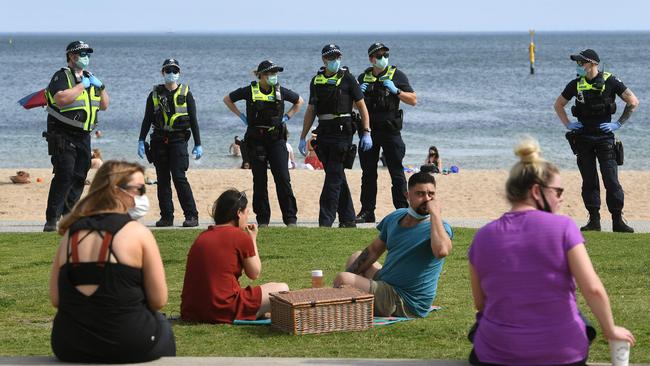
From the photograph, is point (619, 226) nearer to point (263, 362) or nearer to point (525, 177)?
point (263, 362)

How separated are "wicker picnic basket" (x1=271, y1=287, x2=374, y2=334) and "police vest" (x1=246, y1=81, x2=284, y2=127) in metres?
5.97

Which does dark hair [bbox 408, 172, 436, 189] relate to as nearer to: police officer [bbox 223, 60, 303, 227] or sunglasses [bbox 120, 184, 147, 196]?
sunglasses [bbox 120, 184, 147, 196]

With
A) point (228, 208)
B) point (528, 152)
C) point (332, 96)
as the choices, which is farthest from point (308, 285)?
point (528, 152)

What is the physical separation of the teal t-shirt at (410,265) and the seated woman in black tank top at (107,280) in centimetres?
253

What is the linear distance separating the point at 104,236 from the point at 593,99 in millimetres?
8422

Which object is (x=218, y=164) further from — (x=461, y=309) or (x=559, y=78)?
(x=559, y=78)

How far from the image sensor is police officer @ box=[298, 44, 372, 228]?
13.9 metres

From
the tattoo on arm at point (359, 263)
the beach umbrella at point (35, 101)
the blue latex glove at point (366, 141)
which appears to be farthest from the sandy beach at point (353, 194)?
the tattoo on arm at point (359, 263)

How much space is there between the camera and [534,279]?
5723 millimetres

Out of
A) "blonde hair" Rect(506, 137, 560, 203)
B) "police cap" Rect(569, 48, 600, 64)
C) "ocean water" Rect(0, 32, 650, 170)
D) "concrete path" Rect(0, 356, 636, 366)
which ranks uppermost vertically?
"blonde hair" Rect(506, 137, 560, 203)

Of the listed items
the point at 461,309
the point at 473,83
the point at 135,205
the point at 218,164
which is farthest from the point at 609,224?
the point at 473,83

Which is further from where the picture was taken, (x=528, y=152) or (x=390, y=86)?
(x=390, y=86)

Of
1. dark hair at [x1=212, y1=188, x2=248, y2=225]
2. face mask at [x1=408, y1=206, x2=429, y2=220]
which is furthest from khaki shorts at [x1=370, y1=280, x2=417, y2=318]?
dark hair at [x1=212, y1=188, x2=248, y2=225]

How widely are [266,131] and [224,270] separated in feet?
19.7
